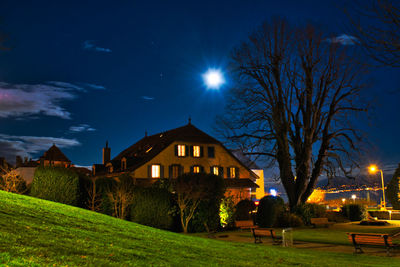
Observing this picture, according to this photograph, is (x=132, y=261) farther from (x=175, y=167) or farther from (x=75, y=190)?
(x=175, y=167)

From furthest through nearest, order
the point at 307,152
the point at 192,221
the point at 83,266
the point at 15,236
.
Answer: the point at 307,152 → the point at 192,221 → the point at 15,236 → the point at 83,266

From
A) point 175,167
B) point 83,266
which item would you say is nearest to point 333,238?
point 83,266

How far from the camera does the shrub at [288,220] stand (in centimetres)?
2748

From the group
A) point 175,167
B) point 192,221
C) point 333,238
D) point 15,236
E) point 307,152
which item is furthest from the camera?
point 175,167

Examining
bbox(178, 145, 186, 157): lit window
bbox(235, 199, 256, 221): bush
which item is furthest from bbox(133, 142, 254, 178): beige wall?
bbox(235, 199, 256, 221): bush

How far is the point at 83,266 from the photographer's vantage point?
6.68m

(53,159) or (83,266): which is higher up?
(53,159)

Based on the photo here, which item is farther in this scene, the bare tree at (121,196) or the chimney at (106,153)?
the chimney at (106,153)

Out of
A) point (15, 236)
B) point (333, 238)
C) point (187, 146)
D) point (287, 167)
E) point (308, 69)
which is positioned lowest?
point (333, 238)

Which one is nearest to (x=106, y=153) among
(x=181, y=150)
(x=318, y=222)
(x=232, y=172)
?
(x=181, y=150)

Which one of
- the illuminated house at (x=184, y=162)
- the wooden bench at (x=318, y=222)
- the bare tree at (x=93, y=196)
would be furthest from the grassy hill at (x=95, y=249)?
the illuminated house at (x=184, y=162)

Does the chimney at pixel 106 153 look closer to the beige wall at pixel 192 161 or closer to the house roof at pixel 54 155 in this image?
the house roof at pixel 54 155

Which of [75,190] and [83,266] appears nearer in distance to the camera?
[83,266]

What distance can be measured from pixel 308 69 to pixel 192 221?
14965 millimetres
